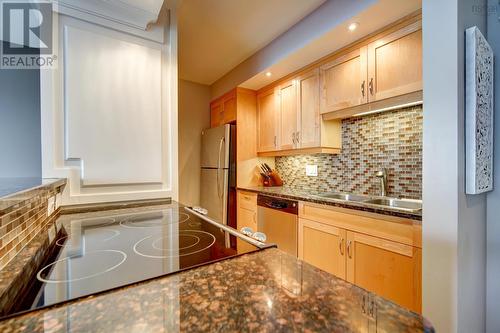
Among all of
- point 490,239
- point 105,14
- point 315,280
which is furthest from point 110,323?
point 490,239

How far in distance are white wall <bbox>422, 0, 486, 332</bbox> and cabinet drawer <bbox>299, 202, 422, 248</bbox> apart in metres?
0.20

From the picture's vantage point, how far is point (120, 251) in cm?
67

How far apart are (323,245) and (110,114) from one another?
1.79m

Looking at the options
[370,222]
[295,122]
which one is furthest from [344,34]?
[370,222]

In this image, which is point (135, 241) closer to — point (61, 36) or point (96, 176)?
point (96, 176)

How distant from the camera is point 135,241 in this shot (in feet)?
2.46

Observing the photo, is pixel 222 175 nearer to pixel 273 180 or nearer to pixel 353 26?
pixel 273 180

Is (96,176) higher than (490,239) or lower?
higher

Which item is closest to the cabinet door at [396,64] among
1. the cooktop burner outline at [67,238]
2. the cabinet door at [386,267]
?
the cabinet door at [386,267]

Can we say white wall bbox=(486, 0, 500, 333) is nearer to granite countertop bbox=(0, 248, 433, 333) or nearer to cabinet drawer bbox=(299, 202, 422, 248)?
cabinet drawer bbox=(299, 202, 422, 248)

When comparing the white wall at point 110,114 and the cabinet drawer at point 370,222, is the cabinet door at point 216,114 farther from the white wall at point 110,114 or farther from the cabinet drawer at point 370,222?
the cabinet drawer at point 370,222

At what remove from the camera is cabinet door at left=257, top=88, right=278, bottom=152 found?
111 inches

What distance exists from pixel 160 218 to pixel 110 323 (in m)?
0.75

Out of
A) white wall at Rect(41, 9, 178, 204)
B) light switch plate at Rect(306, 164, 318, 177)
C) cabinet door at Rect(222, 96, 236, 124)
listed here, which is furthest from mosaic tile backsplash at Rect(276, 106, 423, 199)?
white wall at Rect(41, 9, 178, 204)
